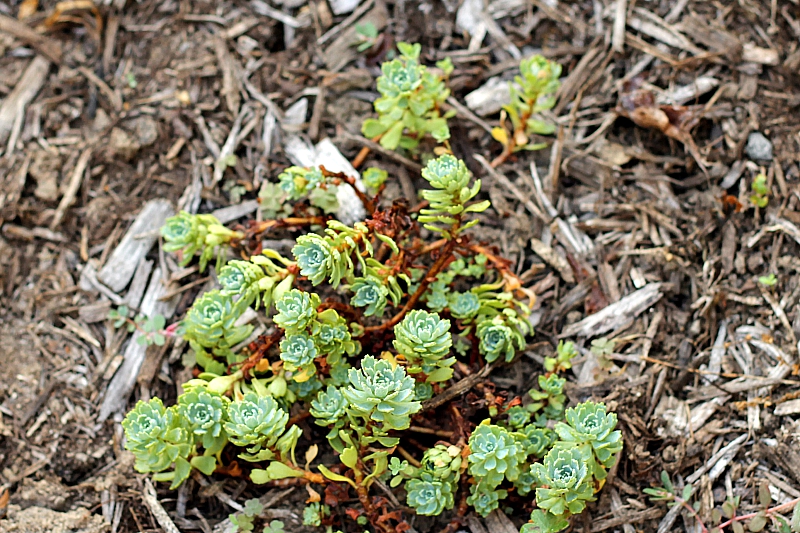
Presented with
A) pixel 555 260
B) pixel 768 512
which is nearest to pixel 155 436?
pixel 555 260

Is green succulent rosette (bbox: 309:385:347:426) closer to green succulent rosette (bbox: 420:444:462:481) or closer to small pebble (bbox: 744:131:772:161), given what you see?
green succulent rosette (bbox: 420:444:462:481)

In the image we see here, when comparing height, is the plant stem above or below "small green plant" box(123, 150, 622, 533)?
above

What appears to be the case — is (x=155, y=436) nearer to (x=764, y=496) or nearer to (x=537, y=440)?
(x=537, y=440)

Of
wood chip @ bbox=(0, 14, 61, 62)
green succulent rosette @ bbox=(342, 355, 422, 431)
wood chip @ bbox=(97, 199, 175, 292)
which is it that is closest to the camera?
green succulent rosette @ bbox=(342, 355, 422, 431)

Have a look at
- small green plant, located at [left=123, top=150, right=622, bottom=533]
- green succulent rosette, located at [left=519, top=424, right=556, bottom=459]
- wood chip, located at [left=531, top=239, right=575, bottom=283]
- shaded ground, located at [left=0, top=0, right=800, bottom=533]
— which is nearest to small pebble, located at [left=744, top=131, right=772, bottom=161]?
shaded ground, located at [left=0, top=0, right=800, bottom=533]

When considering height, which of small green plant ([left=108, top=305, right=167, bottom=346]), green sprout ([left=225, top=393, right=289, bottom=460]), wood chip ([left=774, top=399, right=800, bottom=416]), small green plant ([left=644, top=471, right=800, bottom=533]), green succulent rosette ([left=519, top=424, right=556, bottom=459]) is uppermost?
green sprout ([left=225, top=393, right=289, bottom=460])

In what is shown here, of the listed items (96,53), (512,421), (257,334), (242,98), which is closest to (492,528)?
(512,421)

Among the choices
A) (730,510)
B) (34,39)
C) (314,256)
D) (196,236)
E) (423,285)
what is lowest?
(730,510)
